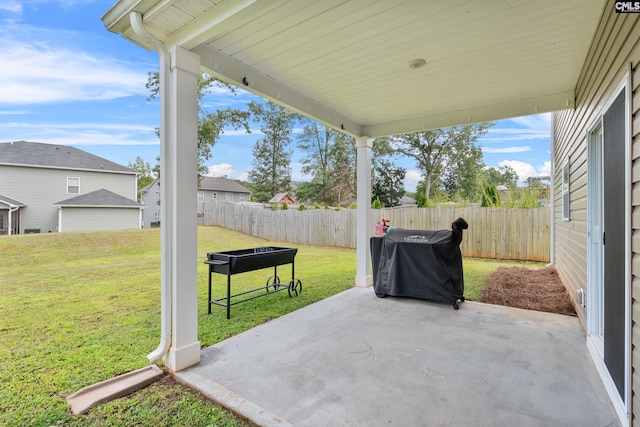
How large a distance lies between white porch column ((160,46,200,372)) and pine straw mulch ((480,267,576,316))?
3843 mm

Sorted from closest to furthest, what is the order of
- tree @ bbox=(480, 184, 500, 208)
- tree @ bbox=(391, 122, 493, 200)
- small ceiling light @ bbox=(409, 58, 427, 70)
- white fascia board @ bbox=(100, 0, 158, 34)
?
white fascia board @ bbox=(100, 0, 158, 34), small ceiling light @ bbox=(409, 58, 427, 70), tree @ bbox=(480, 184, 500, 208), tree @ bbox=(391, 122, 493, 200)

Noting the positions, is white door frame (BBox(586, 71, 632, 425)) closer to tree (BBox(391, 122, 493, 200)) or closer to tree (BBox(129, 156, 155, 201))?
tree (BBox(391, 122, 493, 200))

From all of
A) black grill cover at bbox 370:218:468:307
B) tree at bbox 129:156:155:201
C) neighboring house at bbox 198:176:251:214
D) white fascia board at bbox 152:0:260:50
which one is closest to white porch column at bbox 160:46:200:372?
white fascia board at bbox 152:0:260:50

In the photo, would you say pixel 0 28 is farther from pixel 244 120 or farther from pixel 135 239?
pixel 244 120

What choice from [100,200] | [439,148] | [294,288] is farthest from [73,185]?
[439,148]

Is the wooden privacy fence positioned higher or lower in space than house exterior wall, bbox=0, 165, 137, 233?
lower

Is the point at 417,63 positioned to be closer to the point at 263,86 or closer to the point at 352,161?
the point at 263,86

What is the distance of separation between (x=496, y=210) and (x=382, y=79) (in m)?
6.37

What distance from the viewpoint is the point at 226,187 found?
927 inches

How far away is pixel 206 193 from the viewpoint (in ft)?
73.4

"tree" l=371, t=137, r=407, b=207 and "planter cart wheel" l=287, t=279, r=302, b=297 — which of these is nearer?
"planter cart wheel" l=287, t=279, r=302, b=297

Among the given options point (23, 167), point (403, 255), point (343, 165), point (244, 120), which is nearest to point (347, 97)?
point (403, 255)

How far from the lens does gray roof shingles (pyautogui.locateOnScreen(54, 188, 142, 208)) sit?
39.1 feet

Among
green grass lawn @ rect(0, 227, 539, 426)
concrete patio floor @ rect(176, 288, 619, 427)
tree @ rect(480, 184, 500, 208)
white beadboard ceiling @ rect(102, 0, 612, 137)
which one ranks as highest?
white beadboard ceiling @ rect(102, 0, 612, 137)
